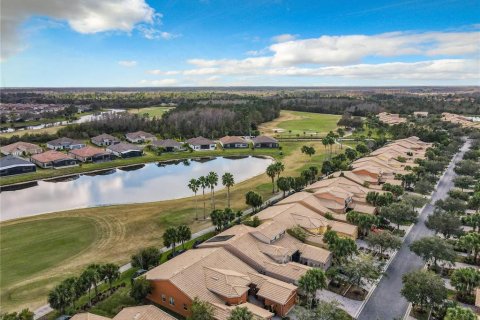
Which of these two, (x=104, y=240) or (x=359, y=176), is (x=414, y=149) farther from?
(x=104, y=240)

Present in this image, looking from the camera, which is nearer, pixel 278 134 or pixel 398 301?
pixel 398 301

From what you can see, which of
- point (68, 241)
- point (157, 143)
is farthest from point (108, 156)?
point (68, 241)

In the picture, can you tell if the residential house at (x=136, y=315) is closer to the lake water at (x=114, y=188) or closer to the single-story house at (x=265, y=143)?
the lake water at (x=114, y=188)

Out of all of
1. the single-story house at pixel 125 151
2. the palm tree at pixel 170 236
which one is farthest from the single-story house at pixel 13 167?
the palm tree at pixel 170 236

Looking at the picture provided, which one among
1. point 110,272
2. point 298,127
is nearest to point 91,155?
point 110,272

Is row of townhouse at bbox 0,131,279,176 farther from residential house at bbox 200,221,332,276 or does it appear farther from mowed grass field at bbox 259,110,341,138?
residential house at bbox 200,221,332,276

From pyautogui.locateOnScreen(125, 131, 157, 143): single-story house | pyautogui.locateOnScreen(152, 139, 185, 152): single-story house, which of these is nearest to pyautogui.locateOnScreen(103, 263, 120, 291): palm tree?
pyautogui.locateOnScreen(152, 139, 185, 152): single-story house

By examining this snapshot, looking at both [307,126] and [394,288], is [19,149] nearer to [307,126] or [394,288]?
[394,288]
